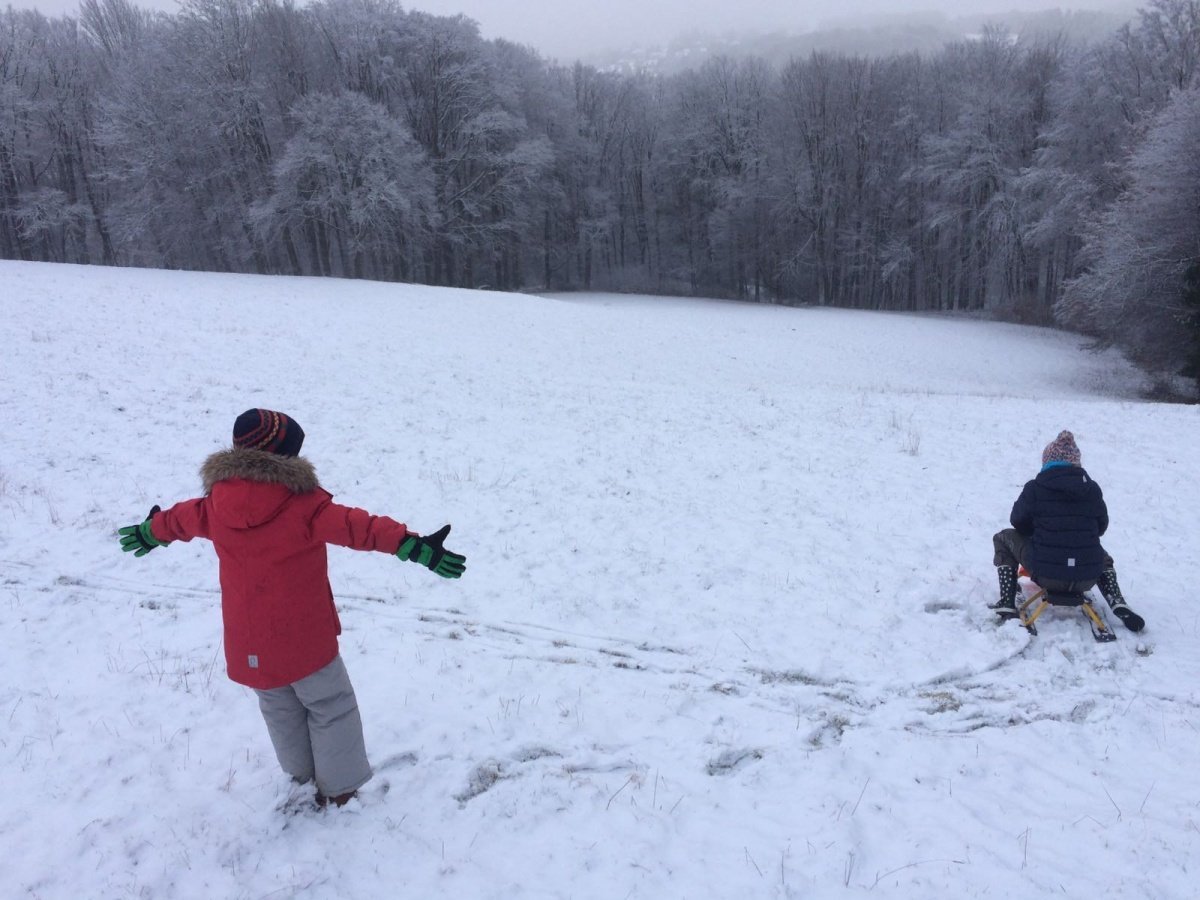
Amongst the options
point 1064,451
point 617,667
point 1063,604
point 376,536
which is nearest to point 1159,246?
point 1064,451

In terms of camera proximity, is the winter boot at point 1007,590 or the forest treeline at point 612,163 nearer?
the winter boot at point 1007,590

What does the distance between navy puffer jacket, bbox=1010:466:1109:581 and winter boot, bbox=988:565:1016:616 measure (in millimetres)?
301

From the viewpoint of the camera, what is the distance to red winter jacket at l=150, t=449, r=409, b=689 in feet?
11.4

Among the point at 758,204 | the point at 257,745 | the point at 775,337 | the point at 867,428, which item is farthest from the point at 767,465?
the point at 758,204

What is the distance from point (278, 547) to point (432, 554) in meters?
0.79

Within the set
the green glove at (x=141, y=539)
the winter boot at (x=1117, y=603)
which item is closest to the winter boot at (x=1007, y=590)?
the winter boot at (x=1117, y=603)

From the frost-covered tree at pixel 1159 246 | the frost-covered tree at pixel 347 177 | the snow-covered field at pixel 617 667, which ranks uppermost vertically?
the frost-covered tree at pixel 347 177

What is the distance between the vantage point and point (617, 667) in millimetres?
5555

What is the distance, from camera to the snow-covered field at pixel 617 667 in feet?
12.4

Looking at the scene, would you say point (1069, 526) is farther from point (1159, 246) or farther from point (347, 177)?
point (347, 177)

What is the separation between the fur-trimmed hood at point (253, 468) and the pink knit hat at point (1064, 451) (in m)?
5.84

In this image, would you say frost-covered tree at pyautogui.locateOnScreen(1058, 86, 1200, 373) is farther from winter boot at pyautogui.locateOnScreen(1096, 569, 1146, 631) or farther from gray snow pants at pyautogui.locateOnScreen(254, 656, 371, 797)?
gray snow pants at pyautogui.locateOnScreen(254, 656, 371, 797)

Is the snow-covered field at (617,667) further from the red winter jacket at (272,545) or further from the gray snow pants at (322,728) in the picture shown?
the red winter jacket at (272,545)

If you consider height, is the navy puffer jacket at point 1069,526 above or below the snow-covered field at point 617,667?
above
